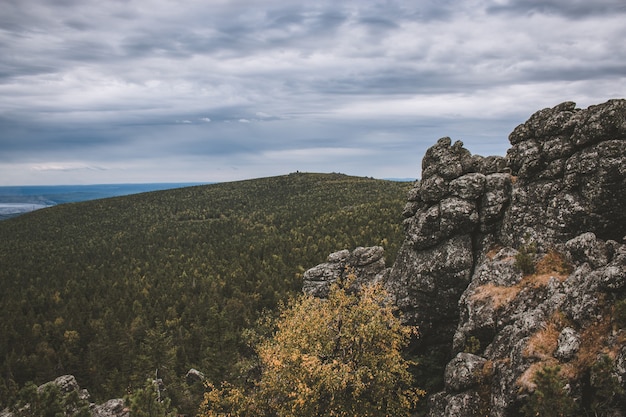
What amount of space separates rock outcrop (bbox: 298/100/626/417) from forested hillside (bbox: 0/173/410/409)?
3364 centimetres

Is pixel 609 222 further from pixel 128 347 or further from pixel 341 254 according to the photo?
pixel 128 347

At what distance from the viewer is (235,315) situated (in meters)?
75.3

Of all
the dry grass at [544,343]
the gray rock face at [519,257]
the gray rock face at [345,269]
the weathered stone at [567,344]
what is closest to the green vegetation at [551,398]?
the gray rock face at [519,257]

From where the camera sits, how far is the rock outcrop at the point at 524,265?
61.0 feet

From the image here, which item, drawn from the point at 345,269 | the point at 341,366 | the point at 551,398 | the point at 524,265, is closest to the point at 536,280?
the point at 524,265

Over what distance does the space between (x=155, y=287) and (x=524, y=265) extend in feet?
282

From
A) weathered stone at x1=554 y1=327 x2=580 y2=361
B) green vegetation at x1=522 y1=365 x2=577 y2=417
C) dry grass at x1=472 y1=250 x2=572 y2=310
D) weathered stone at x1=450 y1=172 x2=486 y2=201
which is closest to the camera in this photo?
green vegetation at x1=522 y1=365 x2=577 y2=417

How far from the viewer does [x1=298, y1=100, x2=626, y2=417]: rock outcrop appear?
18.6 metres

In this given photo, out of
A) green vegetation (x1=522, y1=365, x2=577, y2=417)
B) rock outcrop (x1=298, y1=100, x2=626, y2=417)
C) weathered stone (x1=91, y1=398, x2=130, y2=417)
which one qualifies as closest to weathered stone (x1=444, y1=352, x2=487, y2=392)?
rock outcrop (x1=298, y1=100, x2=626, y2=417)

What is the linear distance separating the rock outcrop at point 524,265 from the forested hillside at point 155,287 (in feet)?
110

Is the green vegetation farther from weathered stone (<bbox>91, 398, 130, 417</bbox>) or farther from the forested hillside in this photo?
the forested hillside

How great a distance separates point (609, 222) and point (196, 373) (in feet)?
167

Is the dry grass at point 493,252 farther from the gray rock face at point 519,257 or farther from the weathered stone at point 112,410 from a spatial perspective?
the weathered stone at point 112,410

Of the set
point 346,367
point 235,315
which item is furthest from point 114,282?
point 346,367
